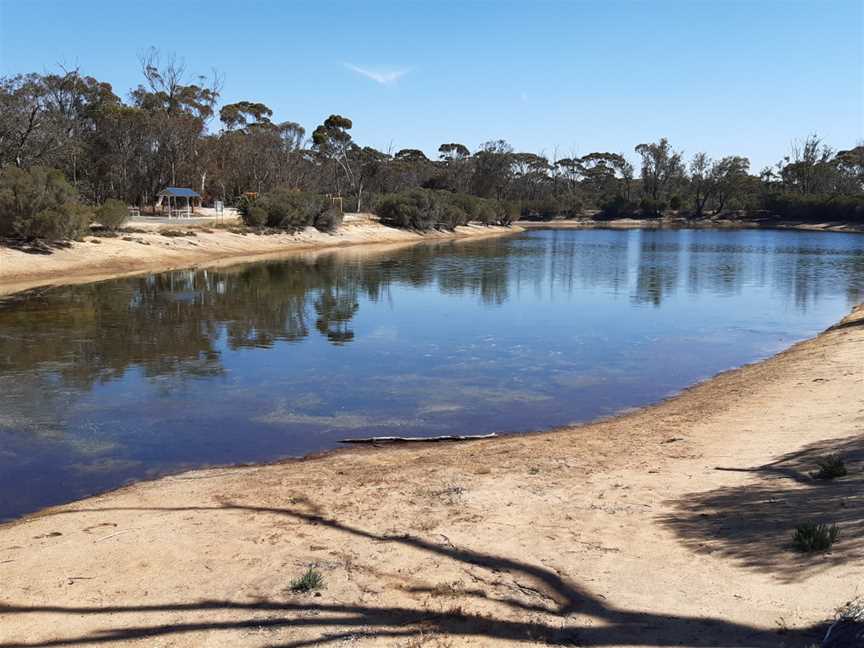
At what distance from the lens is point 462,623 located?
15.2 ft

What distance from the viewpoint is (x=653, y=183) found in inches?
5074

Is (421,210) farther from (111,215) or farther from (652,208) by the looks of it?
(652,208)

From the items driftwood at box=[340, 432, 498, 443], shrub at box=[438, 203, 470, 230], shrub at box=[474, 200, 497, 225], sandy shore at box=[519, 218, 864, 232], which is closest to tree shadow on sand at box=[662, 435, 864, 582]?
driftwood at box=[340, 432, 498, 443]

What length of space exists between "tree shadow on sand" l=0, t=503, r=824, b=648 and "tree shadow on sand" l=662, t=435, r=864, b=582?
0.95 metres

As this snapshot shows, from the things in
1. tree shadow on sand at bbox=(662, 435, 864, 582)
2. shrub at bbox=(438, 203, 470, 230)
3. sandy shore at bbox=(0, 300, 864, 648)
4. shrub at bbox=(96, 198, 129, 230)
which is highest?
shrub at bbox=(438, 203, 470, 230)

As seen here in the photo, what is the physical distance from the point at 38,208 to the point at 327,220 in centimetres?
→ 2772

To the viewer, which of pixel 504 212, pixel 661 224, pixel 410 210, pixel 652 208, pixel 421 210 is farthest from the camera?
pixel 652 208

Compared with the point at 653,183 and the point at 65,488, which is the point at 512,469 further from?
the point at 653,183

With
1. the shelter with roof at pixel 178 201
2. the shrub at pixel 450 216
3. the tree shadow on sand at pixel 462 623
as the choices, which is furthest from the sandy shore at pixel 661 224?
the tree shadow on sand at pixel 462 623

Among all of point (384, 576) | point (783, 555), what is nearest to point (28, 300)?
point (384, 576)

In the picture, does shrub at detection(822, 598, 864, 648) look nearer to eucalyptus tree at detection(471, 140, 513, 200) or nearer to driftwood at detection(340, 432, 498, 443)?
driftwood at detection(340, 432, 498, 443)

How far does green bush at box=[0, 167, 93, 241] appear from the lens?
97.6 ft

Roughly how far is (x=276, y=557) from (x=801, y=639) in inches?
146

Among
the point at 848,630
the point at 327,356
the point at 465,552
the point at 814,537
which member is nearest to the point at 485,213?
the point at 327,356
